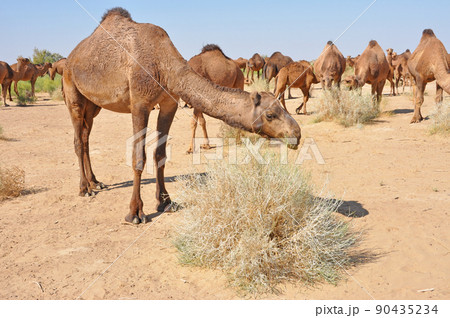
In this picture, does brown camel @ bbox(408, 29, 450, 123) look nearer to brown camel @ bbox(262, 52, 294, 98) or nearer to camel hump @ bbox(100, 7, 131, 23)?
camel hump @ bbox(100, 7, 131, 23)

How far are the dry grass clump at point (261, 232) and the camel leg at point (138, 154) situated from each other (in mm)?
1324

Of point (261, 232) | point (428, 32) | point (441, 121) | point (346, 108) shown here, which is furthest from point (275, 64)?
point (261, 232)

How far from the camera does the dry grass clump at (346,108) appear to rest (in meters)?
12.3

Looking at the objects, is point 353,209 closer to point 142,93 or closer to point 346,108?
point 142,93

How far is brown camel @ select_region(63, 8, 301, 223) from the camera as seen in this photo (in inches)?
180

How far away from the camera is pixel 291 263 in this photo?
12.7 feet

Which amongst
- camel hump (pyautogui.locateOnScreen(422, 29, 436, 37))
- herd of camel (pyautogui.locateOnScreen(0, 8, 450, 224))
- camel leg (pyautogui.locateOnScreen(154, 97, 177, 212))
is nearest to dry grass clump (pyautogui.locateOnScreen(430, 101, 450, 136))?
camel hump (pyautogui.locateOnScreen(422, 29, 436, 37))

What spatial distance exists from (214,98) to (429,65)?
31.2 feet

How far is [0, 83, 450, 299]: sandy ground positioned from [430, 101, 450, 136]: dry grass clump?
1.08ft

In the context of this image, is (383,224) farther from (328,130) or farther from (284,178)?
(328,130)

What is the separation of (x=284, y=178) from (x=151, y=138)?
24.1 feet

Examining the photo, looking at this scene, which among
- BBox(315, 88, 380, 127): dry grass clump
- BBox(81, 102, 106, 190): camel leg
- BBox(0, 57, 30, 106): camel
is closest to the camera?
BBox(81, 102, 106, 190): camel leg

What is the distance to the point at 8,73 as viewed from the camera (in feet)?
70.1

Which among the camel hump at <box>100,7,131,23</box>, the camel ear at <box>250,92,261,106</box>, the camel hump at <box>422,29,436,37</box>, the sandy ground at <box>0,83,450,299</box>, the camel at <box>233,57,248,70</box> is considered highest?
the camel at <box>233,57,248,70</box>
